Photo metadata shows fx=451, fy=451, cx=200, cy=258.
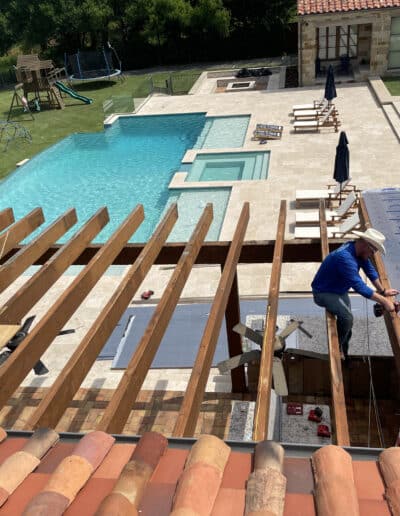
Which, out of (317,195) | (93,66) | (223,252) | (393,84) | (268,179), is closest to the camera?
(223,252)

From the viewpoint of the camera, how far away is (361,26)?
3120cm

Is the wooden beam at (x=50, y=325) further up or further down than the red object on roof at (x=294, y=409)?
further up

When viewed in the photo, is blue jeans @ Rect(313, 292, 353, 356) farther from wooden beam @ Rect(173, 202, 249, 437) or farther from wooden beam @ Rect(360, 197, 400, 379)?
wooden beam @ Rect(173, 202, 249, 437)

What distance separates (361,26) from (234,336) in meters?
30.9

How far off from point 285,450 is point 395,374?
5.42 m

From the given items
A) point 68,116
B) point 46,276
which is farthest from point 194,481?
point 68,116

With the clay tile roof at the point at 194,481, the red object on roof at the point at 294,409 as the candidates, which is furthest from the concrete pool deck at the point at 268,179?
the clay tile roof at the point at 194,481

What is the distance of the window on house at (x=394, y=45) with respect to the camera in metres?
28.6

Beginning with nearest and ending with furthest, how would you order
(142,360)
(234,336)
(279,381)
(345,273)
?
(142,360) → (345,273) → (279,381) → (234,336)

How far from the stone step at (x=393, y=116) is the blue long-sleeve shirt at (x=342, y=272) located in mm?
17221

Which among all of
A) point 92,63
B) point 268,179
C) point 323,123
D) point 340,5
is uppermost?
point 340,5

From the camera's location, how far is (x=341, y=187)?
14797 millimetres

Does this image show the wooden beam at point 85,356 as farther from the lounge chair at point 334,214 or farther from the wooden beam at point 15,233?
the lounge chair at point 334,214

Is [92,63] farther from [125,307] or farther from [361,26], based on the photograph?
[125,307]
